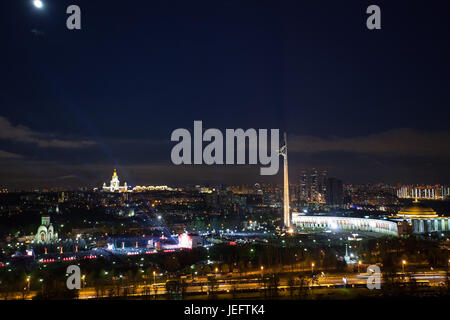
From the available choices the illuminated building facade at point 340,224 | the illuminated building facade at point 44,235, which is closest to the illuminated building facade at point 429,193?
Answer: the illuminated building facade at point 340,224

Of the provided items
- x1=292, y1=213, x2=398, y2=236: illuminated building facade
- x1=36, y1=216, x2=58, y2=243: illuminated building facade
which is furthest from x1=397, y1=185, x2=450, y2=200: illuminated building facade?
x1=36, y1=216, x2=58, y2=243: illuminated building facade

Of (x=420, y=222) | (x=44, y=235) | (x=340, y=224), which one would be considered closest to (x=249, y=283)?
(x=44, y=235)

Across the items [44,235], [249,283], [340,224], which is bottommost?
[340,224]

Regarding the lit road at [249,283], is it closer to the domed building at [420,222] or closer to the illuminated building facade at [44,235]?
the illuminated building facade at [44,235]

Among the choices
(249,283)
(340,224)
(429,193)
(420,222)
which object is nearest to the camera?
(249,283)

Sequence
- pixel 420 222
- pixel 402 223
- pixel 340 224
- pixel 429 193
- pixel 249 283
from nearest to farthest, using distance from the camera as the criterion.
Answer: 1. pixel 249 283
2. pixel 402 223
3. pixel 420 222
4. pixel 340 224
5. pixel 429 193

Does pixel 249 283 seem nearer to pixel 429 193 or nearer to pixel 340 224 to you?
pixel 340 224

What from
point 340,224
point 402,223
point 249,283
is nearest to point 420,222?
point 402,223

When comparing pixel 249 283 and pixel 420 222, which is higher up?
pixel 249 283

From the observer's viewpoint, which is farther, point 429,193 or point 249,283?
point 429,193
